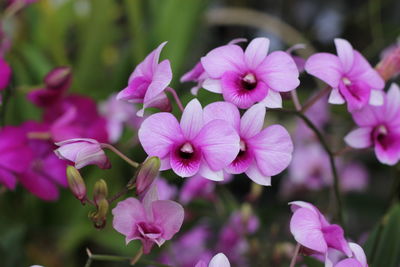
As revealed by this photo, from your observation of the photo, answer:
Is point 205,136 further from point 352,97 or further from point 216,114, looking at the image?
point 352,97

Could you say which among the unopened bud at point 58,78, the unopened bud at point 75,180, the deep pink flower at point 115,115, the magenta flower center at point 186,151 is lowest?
the deep pink flower at point 115,115

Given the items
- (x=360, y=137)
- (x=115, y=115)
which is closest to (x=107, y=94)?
(x=115, y=115)

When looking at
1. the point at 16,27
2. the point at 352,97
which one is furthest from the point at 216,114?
the point at 16,27

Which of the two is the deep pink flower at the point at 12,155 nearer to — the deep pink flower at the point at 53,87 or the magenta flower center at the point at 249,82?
the deep pink flower at the point at 53,87

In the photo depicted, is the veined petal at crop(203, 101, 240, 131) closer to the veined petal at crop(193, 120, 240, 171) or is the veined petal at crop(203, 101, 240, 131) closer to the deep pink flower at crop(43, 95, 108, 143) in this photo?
the veined petal at crop(193, 120, 240, 171)

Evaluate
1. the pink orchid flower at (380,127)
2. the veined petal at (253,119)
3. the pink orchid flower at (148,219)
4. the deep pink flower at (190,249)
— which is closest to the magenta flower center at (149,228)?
the pink orchid flower at (148,219)

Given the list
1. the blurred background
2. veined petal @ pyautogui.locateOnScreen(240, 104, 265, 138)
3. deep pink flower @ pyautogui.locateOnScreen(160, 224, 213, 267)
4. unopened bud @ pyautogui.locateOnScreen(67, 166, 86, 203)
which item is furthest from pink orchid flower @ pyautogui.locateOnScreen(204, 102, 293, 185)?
deep pink flower @ pyautogui.locateOnScreen(160, 224, 213, 267)

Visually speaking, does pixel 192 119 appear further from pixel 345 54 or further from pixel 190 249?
pixel 190 249
